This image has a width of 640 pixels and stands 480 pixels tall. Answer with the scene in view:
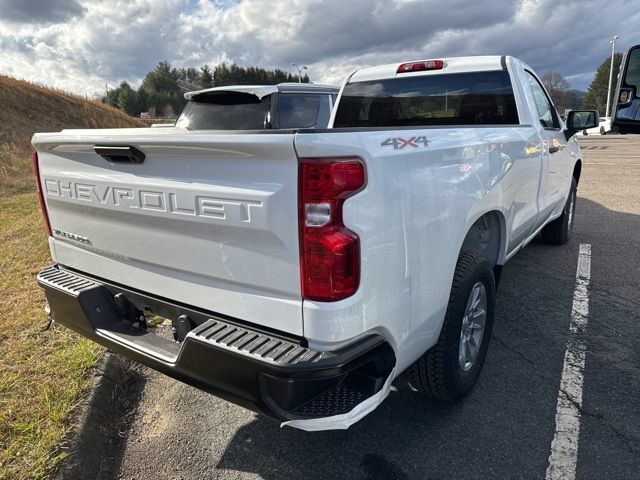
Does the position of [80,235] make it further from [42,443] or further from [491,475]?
[491,475]

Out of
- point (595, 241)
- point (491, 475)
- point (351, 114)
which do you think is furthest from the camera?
point (595, 241)

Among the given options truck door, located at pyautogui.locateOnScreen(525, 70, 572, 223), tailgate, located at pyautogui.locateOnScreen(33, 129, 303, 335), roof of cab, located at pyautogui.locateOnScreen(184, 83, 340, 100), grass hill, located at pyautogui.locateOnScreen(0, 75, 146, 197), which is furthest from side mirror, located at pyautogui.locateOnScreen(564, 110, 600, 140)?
grass hill, located at pyautogui.locateOnScreen(0, 75, 146, 197)

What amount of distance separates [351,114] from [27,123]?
20043mm

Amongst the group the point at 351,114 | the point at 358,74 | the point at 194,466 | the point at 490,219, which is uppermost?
the point at 358,74

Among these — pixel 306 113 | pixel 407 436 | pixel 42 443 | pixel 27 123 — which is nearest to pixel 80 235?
pixel 42 443

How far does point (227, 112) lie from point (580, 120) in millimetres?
3721

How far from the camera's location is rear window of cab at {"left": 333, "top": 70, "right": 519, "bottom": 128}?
385cm

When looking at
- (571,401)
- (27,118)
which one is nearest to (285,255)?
(571,401)

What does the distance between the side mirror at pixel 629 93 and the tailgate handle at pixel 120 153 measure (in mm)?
4307

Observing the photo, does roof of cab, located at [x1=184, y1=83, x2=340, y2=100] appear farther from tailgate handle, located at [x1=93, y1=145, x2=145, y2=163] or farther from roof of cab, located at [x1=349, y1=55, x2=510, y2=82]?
tailgate handle, located at [x1=93, y1=145, x2=145, y2=163]

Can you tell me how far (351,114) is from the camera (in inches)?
175

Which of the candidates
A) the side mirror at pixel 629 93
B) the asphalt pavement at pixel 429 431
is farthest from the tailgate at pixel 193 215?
the side mirror at pixel 629 93

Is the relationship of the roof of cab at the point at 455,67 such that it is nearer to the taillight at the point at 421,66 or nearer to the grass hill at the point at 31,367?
the taillight at the point at 421,66

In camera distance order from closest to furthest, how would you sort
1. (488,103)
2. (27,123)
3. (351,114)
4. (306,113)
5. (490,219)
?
(490,219)
(488,103)
(351,114)
(306,113)
(27,123)
